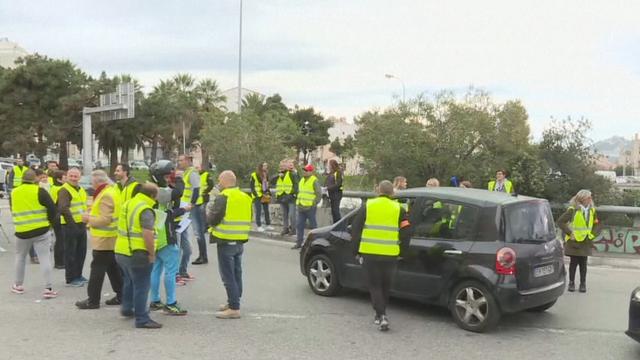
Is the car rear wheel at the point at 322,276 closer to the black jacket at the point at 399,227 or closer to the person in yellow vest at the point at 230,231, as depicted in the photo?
the black jacket at the point at 399,227

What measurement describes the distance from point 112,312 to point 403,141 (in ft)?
43.2

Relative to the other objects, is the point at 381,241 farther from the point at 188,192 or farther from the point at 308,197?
the point at 308,197

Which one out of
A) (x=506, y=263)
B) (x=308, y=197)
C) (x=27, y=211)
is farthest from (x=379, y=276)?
(x=308, y=197)

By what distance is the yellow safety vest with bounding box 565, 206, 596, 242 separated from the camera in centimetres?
788

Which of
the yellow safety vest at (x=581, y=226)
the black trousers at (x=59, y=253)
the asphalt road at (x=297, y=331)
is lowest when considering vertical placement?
the asphalt road at (x=297, y=331)

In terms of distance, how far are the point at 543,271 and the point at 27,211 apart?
638cm

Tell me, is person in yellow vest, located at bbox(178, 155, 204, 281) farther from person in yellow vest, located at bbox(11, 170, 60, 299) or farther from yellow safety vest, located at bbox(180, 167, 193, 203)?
person in yellow vest, located at bbox(11, 170, 60, 299)

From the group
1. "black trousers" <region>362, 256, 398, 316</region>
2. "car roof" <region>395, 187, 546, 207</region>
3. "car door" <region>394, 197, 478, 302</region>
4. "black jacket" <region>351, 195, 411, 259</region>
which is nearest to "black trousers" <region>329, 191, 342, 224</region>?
"car roof" <region>395, 187, 546, 207</region>

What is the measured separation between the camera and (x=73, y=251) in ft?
25.9

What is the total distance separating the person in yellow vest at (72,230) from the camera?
791cm

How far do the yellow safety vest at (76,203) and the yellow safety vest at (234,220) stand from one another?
3022mm

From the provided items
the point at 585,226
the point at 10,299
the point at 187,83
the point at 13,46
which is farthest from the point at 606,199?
the point at 13,46

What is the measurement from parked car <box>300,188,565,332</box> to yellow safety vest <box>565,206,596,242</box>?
1.71 meters

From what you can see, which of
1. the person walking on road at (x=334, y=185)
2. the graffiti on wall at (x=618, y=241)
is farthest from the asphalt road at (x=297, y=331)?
Answer: the person walking on road at (x=334, y=185)
